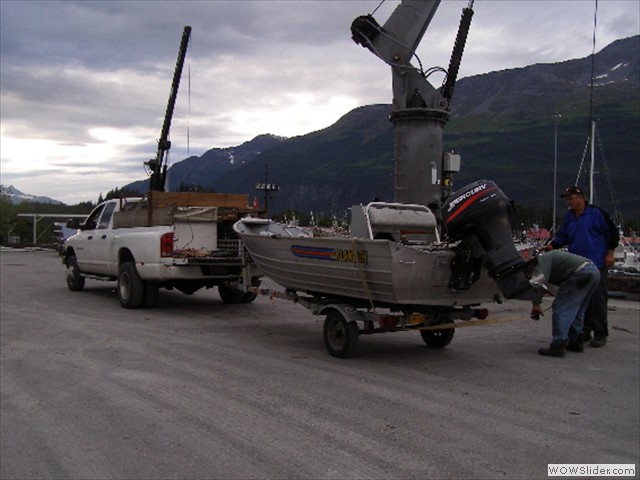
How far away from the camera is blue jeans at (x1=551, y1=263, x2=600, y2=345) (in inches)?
307

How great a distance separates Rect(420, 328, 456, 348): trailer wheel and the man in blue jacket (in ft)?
5.60

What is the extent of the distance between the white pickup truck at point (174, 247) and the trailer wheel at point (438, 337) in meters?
3.25

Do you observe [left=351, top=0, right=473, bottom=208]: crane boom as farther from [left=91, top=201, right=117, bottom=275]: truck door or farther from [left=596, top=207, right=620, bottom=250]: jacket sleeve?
[left=596, top=207, right=620, bottom=250]: jacket sleeve

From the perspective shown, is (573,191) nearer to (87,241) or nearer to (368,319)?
(368,319)

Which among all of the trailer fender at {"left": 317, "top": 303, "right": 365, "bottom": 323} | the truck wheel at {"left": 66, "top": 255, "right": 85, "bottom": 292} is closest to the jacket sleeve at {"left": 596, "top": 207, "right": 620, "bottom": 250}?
the trailer fender at {"left": 317, "top": 303, "right": 365, "bottom": 323}

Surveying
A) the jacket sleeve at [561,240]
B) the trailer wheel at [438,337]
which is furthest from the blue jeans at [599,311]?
the trailer wheel at [438,337]

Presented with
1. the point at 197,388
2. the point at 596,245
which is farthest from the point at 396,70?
the point at 197,388

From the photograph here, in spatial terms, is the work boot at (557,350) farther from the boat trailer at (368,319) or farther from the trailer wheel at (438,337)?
the trailer wheel at (438,337)

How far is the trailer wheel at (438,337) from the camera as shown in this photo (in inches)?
326

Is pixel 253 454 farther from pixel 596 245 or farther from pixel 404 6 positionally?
pixel 404 6

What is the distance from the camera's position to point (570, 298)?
786cm

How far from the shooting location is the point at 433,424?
518cm

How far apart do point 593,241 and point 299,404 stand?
4.80 m

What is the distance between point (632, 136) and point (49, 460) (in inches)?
6893
